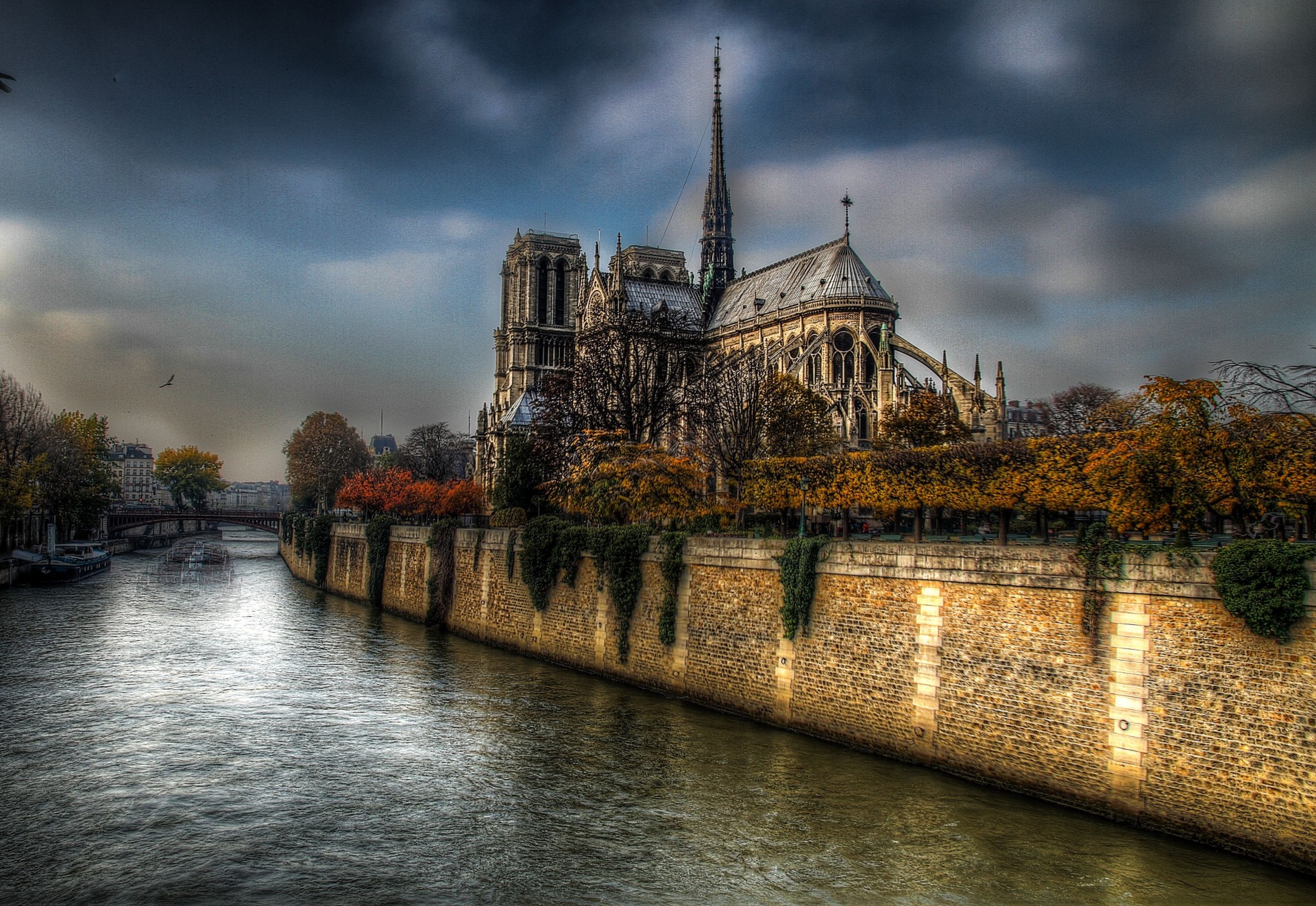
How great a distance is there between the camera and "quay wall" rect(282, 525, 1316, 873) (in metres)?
13.3

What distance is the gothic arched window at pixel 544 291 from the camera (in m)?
95.4

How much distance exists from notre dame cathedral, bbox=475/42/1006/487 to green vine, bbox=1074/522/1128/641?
29426mm

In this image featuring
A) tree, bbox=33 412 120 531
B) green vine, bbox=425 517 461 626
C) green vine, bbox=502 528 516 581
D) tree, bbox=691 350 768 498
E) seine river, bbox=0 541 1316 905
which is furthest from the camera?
tree, bbox=33 412 120 531

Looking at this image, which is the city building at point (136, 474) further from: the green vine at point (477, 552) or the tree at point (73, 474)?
the green vine at point (477, 552)

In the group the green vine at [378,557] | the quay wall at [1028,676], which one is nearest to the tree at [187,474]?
the green vine at [378,557]

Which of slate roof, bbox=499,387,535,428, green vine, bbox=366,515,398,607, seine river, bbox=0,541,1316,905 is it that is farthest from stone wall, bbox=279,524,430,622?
slate roof, bbox=499,387,535,428

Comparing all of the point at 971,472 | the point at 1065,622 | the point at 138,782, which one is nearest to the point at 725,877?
the point at 1065,622

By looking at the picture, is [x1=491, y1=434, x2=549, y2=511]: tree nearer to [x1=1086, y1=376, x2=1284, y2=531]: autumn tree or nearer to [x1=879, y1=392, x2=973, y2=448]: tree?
[x1=879, y1=392, x2=973, y2=448]: tree

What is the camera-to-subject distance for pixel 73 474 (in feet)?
200

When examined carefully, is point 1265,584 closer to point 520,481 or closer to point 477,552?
point 477,552

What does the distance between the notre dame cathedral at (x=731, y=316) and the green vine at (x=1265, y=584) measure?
30.9 metres

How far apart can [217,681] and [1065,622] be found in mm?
20114

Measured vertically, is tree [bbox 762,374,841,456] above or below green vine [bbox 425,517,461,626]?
above

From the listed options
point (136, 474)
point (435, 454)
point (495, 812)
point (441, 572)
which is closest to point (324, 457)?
point (435, 454)
